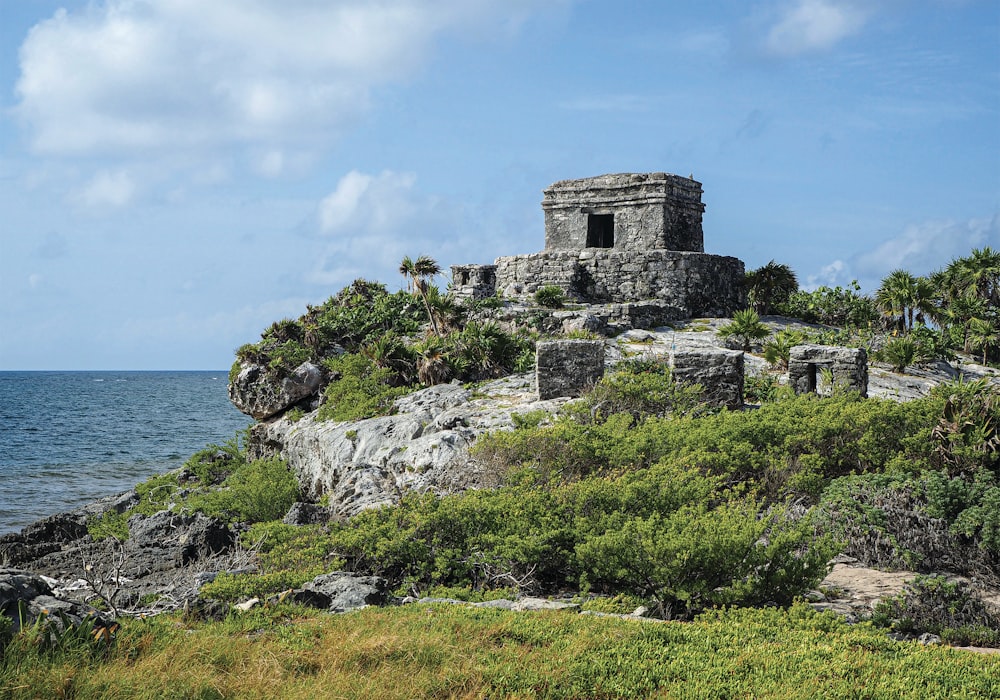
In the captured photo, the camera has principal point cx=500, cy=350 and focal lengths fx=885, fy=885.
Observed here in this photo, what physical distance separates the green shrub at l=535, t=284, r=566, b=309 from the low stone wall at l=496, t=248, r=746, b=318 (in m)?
0.83

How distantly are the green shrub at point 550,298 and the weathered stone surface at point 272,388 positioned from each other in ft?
22.3

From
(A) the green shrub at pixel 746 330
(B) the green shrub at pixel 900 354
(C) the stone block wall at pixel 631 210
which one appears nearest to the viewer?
(B) the green shrub at pixel 900 354

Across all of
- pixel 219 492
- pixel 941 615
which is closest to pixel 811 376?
pixel 941 615

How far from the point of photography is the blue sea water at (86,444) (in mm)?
28156

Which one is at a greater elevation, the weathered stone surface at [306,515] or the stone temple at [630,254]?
the stone temple at [630,254]

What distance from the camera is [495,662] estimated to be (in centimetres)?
625

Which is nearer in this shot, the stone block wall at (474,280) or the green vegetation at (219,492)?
the green vegetation at (219,492)

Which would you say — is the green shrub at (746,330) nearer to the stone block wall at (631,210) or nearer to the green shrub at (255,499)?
the stone block wall at (631,210)

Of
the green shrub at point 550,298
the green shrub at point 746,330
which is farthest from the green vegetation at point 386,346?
the green shrub at point 746,330

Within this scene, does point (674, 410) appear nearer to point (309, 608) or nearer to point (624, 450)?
point (624, 450)

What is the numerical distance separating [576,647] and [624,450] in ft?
19.1

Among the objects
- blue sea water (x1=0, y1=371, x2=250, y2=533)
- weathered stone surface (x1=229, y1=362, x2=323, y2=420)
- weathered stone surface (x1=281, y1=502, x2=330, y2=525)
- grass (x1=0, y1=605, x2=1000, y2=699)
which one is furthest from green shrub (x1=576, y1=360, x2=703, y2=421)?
blue sea water (x1=0, y1=371, x2=250, y2=533)

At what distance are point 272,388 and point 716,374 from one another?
476 inches

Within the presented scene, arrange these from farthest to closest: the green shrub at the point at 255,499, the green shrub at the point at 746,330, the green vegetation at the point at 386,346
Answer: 1. the green shrub at the point at 746,330
2. the green vegetation at the point at 386,346
3. the green shrub at the point at 255,499
